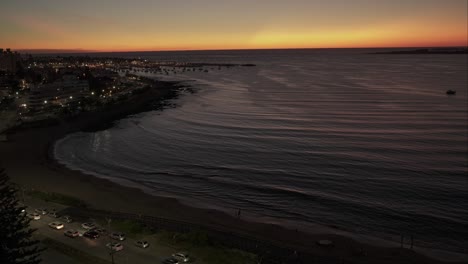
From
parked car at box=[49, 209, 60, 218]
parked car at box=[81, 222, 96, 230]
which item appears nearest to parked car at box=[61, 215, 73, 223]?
parked car at box=[49, 209, 60, 218]

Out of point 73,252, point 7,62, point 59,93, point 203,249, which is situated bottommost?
point 203,249

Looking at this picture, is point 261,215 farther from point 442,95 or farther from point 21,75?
point 21,75

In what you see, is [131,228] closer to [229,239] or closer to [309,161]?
[229,239]

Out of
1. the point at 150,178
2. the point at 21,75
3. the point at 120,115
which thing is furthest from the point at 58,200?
the point at 21,75

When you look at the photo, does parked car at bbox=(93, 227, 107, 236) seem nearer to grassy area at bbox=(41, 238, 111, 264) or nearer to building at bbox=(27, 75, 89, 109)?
grassy area at bbox=(41, 238, 111, 264)

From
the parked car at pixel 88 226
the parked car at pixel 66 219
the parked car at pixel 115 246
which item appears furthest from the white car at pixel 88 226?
the parked car at pixel 115 246

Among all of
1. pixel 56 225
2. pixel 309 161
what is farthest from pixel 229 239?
pixel 309 161
